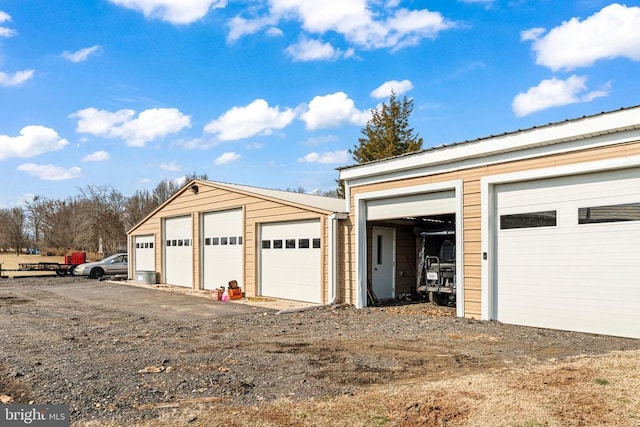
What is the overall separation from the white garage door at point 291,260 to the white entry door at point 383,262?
5.68 ft

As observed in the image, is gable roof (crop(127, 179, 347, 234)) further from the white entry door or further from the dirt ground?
the dirt ground

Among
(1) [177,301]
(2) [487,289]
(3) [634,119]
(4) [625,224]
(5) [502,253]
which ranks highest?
(3) [634,119]

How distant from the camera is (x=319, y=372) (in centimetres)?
598

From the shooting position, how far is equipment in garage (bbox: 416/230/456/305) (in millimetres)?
12727

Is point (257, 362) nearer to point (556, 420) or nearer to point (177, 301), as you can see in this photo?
point (556, 420)

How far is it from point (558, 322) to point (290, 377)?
19.7ft

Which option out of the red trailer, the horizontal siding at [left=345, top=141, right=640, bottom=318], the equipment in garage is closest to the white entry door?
the equipment in garage

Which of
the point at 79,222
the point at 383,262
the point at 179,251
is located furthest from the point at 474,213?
the point at 79,222

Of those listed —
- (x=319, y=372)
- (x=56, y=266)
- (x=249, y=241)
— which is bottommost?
(x=56, y=266)

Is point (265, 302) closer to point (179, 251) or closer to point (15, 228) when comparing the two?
point (179, 251)

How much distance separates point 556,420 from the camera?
13.6 ft

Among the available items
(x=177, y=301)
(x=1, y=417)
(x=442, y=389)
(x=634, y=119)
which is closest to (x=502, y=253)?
(x=634, y=119)

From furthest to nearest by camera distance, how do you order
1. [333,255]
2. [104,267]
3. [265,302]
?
[104,267], [265,302], [333,255]

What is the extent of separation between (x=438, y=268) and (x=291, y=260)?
4582 millimetres
